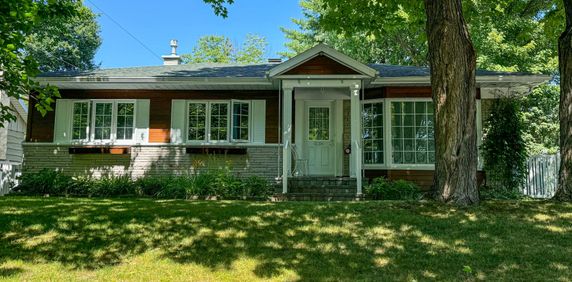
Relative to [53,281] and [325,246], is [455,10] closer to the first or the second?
[325,246]

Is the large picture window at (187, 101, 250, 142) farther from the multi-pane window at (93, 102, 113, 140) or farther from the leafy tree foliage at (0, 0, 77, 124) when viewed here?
the leafy tree foliage at (0, 0, 77, 124)

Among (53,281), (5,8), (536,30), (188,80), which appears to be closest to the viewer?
(53,281)

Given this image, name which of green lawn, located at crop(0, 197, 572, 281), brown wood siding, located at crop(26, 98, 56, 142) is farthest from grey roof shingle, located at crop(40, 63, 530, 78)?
green lawn, located at crop(0, 197, 572, 281)

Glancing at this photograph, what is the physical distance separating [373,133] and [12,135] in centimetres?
1937

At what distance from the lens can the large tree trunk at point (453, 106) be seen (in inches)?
257

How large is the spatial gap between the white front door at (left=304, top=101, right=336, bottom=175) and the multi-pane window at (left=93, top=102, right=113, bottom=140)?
583 cm

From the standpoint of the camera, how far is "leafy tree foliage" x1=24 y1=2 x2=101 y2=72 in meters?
32.8

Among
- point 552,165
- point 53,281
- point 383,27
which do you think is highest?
point 383,27

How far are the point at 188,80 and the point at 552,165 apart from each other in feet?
33.2

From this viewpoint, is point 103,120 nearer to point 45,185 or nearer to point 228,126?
point 45,185

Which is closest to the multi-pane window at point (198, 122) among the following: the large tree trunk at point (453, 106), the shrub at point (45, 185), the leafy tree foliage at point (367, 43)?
the shrub at point (45, 185)

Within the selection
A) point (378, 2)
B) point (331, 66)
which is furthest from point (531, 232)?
point (378, 2)

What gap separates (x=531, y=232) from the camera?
525cm

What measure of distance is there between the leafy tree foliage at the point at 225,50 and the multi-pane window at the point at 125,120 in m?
26.4
